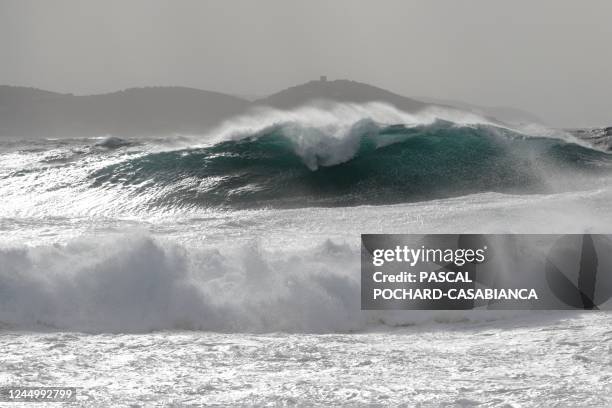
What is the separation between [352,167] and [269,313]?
8.76 meters

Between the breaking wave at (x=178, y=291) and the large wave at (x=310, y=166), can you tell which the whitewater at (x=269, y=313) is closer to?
the breaking wave at (x=178, y=291)

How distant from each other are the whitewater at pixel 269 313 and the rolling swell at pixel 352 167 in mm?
114

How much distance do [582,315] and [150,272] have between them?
3664 millimetres

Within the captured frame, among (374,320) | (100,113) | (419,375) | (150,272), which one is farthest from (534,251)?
(100,113)

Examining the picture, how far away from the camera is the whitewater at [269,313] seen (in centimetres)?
427

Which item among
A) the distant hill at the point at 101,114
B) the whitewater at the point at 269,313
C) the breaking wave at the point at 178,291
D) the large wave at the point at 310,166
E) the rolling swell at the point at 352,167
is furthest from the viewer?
the distant hill at the point at 101,114

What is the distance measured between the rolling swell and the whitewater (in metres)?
0.11

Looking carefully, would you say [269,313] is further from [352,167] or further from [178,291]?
[352,167]

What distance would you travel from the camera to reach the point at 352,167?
1460 centimetres

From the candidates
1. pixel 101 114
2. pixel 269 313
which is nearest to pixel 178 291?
pixel 269 313

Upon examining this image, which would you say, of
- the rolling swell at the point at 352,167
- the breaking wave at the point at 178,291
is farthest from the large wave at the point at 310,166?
the breaking wave at the point at 178,291

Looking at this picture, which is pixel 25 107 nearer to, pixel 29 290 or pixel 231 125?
pixel 231 125

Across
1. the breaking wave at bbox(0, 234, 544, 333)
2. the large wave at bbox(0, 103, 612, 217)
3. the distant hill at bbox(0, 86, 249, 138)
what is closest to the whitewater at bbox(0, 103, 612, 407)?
the breaking wave at bbox(0, 234, 544, 333)

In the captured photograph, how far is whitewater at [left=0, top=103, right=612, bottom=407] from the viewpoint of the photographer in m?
4.27
